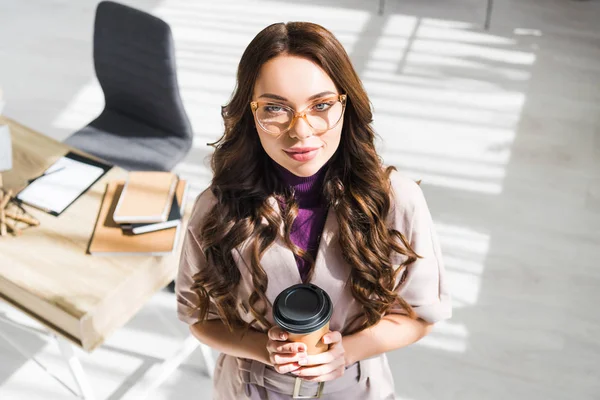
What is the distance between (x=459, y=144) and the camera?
3816mm

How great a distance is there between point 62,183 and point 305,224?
4.58 feet

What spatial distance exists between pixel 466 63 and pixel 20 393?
3.26 m

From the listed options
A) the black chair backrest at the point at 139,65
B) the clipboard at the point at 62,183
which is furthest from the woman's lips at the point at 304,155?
the black chair backrest at the point at 139,65

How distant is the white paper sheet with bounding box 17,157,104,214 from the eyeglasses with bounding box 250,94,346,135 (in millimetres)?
1446

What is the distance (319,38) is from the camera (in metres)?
1.26

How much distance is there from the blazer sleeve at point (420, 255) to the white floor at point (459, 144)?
1.19m

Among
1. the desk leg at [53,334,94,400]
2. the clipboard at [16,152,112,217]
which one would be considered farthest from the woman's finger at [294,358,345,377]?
the clipboard at [16,152,112,217]

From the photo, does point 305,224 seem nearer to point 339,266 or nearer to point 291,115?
point 339,266

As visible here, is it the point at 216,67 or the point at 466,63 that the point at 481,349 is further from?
Answer: the point at 216,67

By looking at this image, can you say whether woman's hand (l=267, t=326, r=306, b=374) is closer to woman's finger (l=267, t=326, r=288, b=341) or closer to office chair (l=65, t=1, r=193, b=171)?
woman's finger (l=267, t=326, r=288, b=341)

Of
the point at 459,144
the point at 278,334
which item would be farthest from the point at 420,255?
the point at 459,144

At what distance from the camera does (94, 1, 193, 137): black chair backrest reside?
2.90 metres

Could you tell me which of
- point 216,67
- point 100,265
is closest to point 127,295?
point 100,265

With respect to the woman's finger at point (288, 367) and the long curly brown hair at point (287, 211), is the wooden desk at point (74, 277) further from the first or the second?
the woman's finger at point (288, 367)
